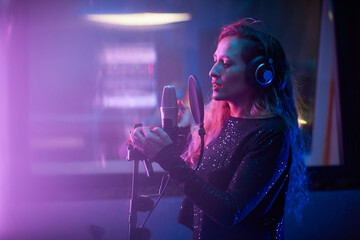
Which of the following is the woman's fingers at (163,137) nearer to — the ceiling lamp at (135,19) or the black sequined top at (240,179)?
the black sequined top at (240,179)

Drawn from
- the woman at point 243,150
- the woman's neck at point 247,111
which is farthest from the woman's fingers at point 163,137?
the woman's neck at point 247,111

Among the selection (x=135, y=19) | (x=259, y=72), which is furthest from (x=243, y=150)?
(x=135, y=19)

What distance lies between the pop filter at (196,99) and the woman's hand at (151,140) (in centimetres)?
11

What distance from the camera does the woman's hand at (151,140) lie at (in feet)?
2.37

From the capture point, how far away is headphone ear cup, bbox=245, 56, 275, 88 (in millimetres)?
787

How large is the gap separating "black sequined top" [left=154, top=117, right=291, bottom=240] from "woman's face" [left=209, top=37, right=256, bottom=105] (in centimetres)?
9

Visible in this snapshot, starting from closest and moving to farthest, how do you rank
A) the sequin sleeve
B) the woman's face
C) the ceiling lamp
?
the sequin sleeve < the woman's face < the ceiling lamp

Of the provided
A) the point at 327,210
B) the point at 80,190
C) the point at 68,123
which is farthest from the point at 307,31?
the point at 80,190

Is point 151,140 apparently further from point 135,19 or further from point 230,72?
point 135,19

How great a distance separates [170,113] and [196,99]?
3.6 inches

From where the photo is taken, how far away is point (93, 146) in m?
1.56

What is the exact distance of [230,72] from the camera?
2.66 feet

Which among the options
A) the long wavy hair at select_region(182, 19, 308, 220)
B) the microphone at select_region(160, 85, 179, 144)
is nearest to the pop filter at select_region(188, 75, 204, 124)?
the microphone at select_region(160, 85, 179, 144)

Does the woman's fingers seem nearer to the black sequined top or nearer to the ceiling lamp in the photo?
the black sequined top
